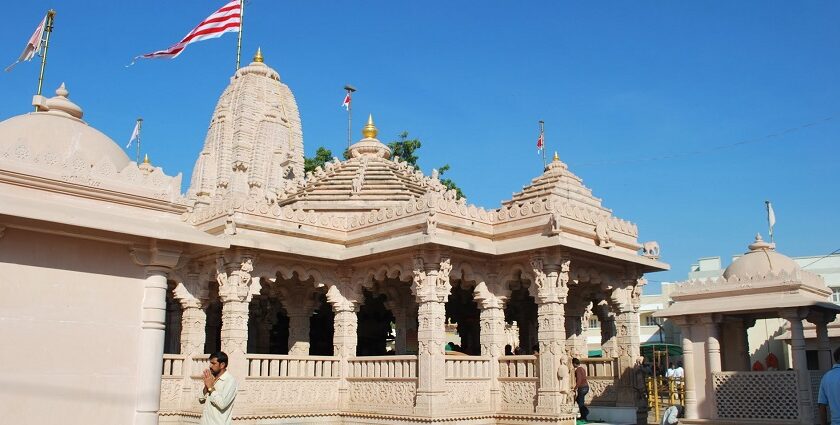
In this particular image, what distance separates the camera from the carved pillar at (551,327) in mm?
14070

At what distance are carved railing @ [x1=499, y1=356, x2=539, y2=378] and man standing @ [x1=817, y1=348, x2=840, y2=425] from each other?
7.26m

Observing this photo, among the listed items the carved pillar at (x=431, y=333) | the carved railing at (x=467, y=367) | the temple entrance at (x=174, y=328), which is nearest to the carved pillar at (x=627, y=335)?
the carved railing at (x=467, y=367)

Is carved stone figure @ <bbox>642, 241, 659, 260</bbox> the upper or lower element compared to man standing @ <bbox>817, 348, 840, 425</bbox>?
upper

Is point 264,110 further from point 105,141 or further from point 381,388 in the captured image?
point 105,141

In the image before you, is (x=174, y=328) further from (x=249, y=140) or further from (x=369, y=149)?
(x=249, y=140)

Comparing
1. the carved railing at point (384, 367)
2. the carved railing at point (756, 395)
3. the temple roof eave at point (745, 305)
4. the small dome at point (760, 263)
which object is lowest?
the carved railing at point (756, 395)

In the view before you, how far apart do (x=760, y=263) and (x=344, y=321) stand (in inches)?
321

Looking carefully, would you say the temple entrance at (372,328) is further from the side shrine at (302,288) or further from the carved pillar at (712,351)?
the carved pillar at (712,351)

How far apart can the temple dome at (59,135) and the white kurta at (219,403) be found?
8.81 feet

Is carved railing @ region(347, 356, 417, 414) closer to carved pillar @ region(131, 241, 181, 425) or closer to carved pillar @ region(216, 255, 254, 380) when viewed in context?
carved pillar @ region(216, 255, 254, 380)

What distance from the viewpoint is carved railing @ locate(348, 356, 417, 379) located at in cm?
1474

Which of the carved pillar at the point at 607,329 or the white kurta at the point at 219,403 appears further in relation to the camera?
the carved pillar at the point at 607,329

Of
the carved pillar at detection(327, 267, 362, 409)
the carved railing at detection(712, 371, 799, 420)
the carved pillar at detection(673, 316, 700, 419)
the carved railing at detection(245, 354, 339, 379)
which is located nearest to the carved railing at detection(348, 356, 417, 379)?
the carved pillar at detection(327, 267, 362, 409)

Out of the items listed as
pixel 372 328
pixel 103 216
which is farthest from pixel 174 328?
pixel 103 216
